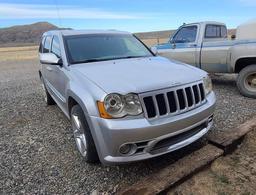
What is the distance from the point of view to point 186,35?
788 cm

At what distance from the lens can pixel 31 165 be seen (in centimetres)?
354

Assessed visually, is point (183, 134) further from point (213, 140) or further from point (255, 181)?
point (255, 181)

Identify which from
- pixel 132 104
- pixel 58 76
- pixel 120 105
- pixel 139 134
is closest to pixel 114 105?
pixel 120 105

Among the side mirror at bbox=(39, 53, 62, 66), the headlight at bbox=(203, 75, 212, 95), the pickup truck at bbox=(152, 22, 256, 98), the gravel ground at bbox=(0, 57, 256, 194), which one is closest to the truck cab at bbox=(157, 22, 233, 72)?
the pickup truck at bbox=(152, 22, 256, 98)

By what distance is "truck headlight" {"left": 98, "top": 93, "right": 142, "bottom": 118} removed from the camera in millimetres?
2742

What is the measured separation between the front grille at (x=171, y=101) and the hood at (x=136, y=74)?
0.26 ft

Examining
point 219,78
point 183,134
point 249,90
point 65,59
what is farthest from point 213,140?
point 219,78

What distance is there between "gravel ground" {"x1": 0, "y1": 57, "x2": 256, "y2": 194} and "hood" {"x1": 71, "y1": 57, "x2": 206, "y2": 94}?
1.09 meters

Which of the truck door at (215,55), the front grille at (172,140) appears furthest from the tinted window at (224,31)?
the front grille at (172,140)

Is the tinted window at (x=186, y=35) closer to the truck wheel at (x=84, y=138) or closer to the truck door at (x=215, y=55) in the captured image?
the truck door at (x=215, y=55)

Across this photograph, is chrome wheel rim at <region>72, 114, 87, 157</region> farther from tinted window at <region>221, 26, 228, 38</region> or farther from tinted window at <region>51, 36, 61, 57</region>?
tinted window at <region>221, 26, 228, 38</region>

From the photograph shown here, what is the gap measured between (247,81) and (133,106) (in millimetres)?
4442

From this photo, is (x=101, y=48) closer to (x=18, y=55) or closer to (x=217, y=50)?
(x=217, y=50)

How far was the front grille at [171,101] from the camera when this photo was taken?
2.79 m
